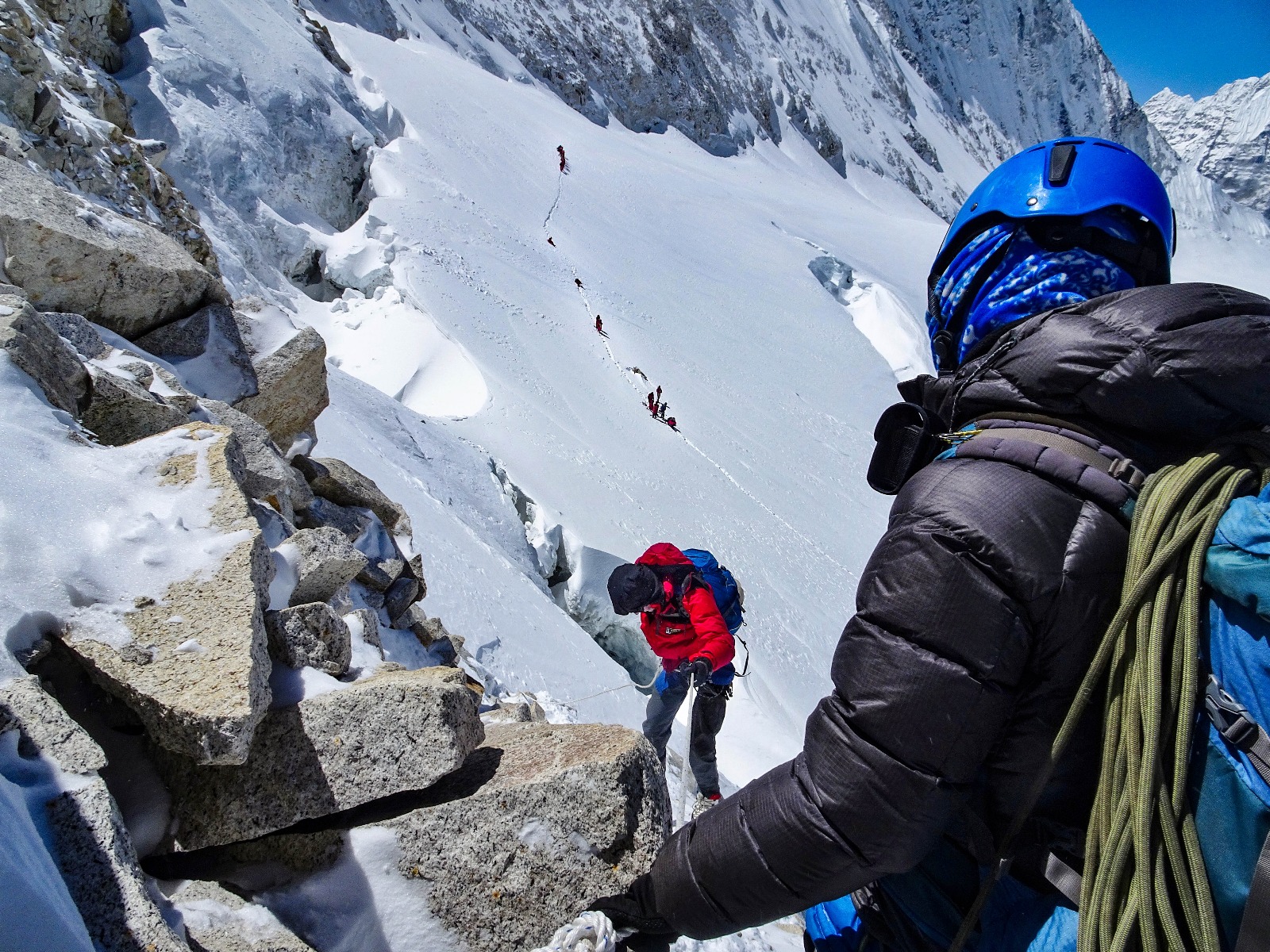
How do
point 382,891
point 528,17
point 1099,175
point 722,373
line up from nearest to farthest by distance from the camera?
1. point 1099,175
2. point 382,891
3. point 722,373
4. point 528,17

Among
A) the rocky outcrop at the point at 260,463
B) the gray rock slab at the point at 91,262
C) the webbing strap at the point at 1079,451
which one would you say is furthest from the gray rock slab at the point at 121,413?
the webbing strap at the point at 1079,451

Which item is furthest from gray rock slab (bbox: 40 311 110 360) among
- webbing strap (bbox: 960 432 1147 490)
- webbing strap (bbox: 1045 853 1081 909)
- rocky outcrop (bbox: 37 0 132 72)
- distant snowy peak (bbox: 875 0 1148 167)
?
distant snowy peak (bbox: 875 0 1148 167)

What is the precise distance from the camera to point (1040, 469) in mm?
1193

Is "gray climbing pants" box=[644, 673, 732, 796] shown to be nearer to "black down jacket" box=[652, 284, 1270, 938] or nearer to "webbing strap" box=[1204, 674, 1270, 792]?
"black down jacket" box=[652, 284, 1270, 938]

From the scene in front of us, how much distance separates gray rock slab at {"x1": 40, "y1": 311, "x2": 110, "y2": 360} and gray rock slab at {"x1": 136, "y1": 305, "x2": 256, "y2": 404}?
69 centimetres

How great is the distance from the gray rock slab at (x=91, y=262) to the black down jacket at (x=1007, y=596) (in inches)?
143

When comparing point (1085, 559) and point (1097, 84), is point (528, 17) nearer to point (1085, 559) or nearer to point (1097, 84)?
point (1085, 559)

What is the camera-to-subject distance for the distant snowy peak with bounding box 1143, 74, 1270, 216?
500ft

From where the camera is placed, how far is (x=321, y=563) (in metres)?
2.79

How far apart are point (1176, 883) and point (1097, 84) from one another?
138381 millimetres

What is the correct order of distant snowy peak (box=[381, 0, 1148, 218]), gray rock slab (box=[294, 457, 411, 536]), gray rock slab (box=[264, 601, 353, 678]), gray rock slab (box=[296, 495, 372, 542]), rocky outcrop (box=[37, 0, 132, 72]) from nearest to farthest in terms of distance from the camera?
gray rock slab (box=[264, 601, 353, 678]), gray rock slab (box=[296, 495, 372, 542]), gray rock slab (box=[294, 457, 411, 536]), rocky outcrop (box=[37, 0, 132, 72]), distant snowy peak (box=[381, 0, 1148, 218])

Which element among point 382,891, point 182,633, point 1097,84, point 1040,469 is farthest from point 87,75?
point 1097,84

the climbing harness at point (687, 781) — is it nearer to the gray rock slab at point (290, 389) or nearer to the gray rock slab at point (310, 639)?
the gray rock slab at point (310, 639)

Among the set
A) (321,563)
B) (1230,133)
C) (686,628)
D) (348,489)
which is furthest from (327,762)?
(1230,133)
